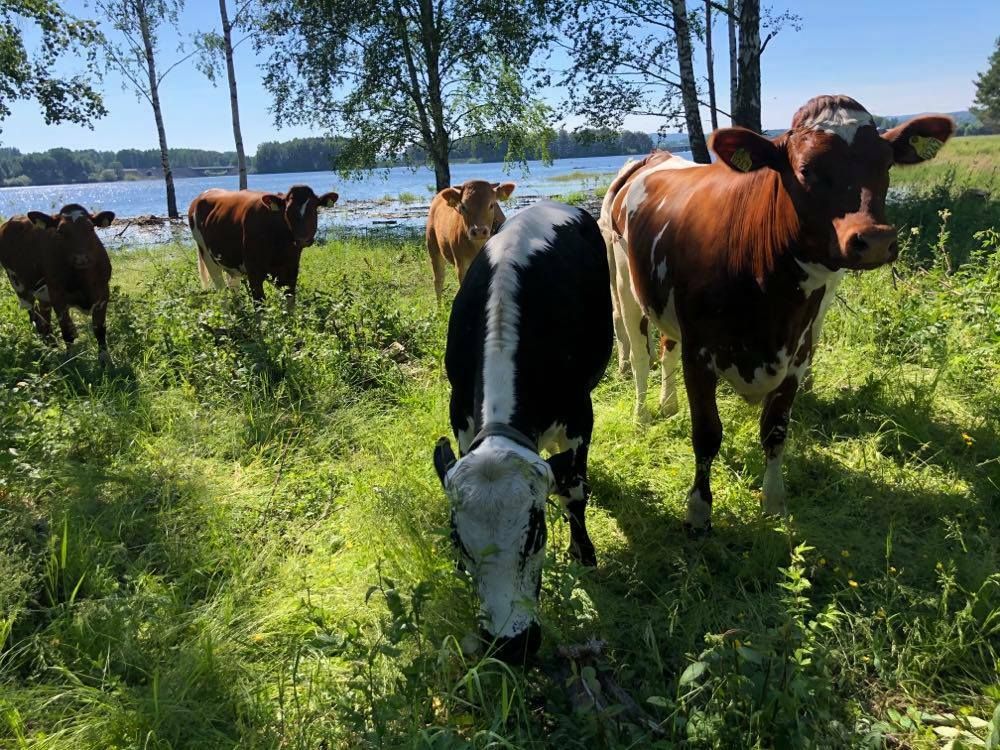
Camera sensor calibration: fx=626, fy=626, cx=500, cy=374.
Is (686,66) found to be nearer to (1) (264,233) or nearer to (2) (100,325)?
(1) (264,233)

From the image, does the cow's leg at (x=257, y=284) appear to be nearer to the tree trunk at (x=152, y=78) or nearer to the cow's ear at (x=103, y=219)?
the cow's ear at (x=103, y=219)

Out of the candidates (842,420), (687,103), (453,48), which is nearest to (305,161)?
(453,48)

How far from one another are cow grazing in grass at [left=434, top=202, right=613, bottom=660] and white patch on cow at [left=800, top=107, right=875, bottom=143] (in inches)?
53.5

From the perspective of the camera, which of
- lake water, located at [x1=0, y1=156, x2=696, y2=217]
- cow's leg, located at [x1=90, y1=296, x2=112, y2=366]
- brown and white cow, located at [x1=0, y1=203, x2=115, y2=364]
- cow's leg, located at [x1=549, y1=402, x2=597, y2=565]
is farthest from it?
lake water, located at [x1=0, y1=156, x2=696, y2=217]

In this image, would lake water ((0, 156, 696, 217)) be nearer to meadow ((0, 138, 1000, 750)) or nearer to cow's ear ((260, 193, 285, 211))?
cow's ear ((260, 193, 285, 211))

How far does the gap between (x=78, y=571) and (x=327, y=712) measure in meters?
1.68

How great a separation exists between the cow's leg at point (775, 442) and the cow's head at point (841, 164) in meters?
1.00

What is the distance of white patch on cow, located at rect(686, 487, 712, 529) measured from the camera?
11.6ft

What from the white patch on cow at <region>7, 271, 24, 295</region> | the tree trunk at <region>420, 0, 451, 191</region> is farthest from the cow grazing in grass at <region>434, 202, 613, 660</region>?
the tree trunk at <region>420, 0, 451, 191</region>

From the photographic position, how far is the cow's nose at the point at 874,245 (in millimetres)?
2441

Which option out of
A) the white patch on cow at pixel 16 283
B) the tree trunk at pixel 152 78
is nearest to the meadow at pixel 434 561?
the white patch on cow at pixel 16 283

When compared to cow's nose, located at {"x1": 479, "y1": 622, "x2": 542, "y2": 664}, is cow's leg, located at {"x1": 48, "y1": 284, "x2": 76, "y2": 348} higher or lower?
higher

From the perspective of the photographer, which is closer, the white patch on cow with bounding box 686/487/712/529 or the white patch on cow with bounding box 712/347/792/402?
the white patch on cow with bounding box 712/347/792/402

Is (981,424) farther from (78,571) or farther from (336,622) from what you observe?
(78,571)
